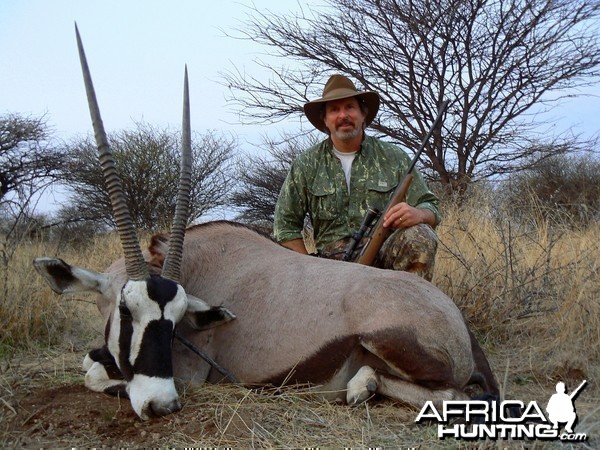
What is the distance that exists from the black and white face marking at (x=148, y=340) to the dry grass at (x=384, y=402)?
11cm

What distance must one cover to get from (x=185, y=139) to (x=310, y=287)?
927mm

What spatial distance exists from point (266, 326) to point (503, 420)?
1.16 m

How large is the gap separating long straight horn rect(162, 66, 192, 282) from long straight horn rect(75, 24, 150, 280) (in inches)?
6.7

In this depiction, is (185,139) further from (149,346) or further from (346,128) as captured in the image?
(346,128)

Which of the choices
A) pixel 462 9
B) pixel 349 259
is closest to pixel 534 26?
pixel 462 9

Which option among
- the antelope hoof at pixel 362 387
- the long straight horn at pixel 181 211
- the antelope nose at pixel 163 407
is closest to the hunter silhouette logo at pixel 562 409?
the antelope hoof at pixel 362 387

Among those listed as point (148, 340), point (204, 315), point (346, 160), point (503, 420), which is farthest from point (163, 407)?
point (346, 160)

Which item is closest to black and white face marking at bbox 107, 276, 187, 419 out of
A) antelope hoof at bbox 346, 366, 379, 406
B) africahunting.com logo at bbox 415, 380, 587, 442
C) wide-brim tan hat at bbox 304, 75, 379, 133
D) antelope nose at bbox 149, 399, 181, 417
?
antelope nose at bbox 149, 399, 181, 417

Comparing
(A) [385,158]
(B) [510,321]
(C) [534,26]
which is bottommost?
(B) [510,321]

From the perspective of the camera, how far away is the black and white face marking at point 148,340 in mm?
2650

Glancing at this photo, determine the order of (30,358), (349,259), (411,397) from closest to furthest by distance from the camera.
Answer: (411,397)
(30,358)
(349,259)

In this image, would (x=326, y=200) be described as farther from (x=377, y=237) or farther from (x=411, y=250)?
(x=411, y=250)

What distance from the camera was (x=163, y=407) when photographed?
2.63 meters

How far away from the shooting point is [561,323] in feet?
13.9
